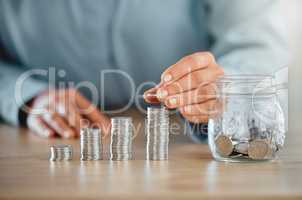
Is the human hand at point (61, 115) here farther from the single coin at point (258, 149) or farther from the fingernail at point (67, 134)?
the single coin at point (258, 149)

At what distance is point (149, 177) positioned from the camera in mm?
868

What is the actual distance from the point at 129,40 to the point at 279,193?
724 mm

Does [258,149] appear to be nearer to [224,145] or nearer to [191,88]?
[224,145]

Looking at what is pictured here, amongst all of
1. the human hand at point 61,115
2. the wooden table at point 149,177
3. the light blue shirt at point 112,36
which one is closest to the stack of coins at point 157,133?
the wooden table at point 149,177

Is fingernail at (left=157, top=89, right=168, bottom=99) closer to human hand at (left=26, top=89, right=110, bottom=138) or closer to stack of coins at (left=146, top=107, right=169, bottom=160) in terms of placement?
stack of coins at (left=146, top=107, right=169, bottom=160)

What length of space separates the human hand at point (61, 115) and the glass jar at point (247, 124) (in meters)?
0.29

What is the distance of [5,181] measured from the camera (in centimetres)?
83

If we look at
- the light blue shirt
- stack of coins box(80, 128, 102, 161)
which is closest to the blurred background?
the light blue shirt

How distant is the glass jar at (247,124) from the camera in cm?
97

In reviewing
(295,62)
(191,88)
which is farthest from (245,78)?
(295,62)

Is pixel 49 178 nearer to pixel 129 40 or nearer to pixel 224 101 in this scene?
pixel 224 101

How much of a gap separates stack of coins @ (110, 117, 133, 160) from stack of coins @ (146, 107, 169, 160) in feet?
0.09

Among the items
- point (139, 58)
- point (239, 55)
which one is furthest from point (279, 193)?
point (139, 58)

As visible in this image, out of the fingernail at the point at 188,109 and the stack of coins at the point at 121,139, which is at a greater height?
the fingernail at the point at 188,109
